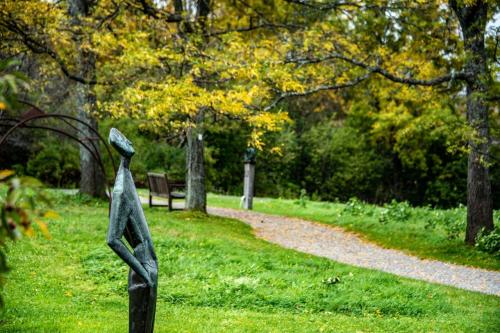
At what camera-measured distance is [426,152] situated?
2916 centimetres

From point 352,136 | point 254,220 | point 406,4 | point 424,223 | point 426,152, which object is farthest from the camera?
point 352,136

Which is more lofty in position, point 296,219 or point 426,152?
point 426,152

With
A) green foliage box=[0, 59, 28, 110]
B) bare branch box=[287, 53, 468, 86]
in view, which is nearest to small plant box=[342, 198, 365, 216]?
bare branch box=[287, 53, 468, 86]

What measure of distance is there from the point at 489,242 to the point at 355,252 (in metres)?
2.75

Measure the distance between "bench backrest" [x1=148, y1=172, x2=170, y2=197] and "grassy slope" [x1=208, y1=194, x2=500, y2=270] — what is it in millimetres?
4295

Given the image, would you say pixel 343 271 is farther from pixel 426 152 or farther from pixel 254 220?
pixel 426 152

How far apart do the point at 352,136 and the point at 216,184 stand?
765cm

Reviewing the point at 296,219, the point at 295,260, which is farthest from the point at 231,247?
the point at 296,219

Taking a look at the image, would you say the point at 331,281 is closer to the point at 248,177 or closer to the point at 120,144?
the point at 120,144

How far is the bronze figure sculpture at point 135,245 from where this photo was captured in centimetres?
512

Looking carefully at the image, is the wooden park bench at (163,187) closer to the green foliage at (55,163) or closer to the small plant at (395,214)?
the small plant at (395,214)

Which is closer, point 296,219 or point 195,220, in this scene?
point 195,220

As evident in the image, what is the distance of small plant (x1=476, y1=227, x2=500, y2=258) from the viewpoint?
12.1 metres

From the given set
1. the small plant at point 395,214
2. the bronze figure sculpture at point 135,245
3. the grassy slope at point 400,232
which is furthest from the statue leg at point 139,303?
the small plant at point 395,214
